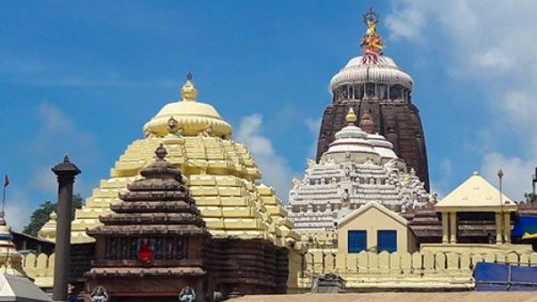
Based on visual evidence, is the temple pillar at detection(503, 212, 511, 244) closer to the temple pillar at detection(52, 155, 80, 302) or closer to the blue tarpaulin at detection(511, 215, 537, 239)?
the blue tarpaulin at detection(511, 215, 537, 239)

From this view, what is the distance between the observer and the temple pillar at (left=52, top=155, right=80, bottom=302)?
3550cm

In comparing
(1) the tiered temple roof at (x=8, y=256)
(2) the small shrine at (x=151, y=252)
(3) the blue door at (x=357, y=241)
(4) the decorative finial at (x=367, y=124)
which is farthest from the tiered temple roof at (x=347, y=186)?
(1) the tiered temple roof at (x=8, y=256)

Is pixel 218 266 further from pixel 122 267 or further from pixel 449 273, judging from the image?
pixel 449 273

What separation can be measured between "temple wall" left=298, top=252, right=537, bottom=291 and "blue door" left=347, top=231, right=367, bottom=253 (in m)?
6.03

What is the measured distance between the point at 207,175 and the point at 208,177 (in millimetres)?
477

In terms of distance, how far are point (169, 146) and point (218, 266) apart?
21.0 ft

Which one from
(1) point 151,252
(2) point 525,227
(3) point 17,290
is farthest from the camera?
(2) point 525,227

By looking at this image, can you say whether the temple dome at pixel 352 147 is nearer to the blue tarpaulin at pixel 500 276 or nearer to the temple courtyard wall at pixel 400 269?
the temple courtyard wall at pixel 400 269

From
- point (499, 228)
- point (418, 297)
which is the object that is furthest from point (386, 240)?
point (418, 297)

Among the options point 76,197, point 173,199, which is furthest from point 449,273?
point 76,197

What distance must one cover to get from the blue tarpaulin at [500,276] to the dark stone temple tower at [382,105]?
187 feet

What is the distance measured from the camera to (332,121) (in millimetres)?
98125

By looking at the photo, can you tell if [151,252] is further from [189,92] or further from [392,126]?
[392,126]

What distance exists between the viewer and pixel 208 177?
44.9 m
